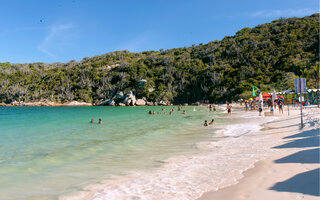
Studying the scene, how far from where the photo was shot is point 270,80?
60.2 meters

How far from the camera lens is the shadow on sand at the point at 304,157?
4.95 metres

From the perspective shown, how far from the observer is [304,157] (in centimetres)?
519

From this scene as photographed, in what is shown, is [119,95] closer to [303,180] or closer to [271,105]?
[271,105]

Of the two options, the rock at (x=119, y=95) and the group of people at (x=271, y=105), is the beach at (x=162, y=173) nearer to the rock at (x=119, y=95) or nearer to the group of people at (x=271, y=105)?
the group of people at (x=271, y=105)

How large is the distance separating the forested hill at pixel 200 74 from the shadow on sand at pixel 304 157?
53.1m

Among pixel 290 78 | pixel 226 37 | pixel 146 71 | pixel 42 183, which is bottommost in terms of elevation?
pixel 42 183

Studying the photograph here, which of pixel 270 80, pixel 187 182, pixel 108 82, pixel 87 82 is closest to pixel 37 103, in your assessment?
pixel 87 82

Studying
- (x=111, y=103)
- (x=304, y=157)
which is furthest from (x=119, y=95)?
(x=304, y=157)

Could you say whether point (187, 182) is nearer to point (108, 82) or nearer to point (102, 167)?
point (102, 167)

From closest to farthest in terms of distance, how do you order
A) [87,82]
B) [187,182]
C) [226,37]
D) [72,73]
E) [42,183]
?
[187,182] → [42,183] → [87,82] → [72,73] → [226,37]

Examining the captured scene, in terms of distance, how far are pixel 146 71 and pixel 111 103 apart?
A: 77.0 feet

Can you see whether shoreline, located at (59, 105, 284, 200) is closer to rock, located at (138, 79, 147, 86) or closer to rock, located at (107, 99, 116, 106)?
rock, located at (107, 99, 116, 106)

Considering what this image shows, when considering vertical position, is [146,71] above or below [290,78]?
above

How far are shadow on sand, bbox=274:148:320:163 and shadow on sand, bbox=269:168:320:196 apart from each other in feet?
2.89
